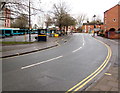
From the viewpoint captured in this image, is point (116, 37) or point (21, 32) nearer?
point (116, 37)

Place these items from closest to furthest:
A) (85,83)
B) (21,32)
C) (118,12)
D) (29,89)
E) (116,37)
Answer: (29,89) → (85,83) → (116,37) → (118,12) → (21,32)

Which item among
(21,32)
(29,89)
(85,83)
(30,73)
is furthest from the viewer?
(21,32)

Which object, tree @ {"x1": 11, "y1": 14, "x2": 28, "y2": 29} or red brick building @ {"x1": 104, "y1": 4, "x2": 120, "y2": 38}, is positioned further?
red brick building @ {"x1": 104, "y1": 4, "x2": 120, "y2": 38}

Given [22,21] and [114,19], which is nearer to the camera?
[22,21]

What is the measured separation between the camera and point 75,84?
5.22 m

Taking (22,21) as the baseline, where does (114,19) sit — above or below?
above

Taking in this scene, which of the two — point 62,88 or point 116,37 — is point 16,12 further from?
point 116,37

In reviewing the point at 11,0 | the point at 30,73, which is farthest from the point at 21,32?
the point at 30,73

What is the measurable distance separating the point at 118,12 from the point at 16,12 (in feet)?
110

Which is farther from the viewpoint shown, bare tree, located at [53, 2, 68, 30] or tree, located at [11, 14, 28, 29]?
bare tree, located at [53, 2, 68, 30]

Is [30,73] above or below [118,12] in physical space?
below

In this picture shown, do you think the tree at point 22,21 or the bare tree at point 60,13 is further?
the bare tree at point 60,13

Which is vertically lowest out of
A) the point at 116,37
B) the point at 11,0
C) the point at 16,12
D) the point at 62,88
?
the point at 62,88

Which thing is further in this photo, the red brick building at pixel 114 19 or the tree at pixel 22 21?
the red brick building at pixel 114 19
